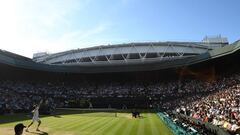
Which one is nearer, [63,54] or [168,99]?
[168,99]

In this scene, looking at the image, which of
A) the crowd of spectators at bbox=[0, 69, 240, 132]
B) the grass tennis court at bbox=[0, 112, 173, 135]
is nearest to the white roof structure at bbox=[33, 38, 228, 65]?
the crowd of spectators at bbox=[0, 69, 240, 132]

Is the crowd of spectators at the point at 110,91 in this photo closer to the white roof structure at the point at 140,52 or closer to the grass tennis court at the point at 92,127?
the white roof structure at the point at 140,52

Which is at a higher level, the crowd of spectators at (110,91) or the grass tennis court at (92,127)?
the crowd of spectators at (110,91)

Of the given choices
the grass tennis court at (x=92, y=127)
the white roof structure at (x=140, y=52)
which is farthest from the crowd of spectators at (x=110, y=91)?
the grass tennis court at (x=92, y=127)

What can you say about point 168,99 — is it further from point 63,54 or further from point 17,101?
point 63,54

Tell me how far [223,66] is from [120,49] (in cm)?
3247

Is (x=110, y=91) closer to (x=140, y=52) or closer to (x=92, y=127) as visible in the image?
(x=140, y=52)

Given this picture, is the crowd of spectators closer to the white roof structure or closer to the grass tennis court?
the white roof structure

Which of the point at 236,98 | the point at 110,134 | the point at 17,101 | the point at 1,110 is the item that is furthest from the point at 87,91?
the point at 110,134

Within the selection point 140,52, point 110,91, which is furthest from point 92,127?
point 140,52

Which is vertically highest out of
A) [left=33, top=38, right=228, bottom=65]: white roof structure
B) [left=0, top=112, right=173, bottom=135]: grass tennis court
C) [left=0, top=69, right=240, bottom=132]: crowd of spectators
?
[left=33, top=38, right=228, bottom=65]: white roof structure

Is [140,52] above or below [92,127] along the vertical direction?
above

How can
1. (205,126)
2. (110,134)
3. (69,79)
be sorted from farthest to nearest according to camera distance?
(69,79), (205,126), (110,134)

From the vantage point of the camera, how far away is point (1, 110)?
141ft
